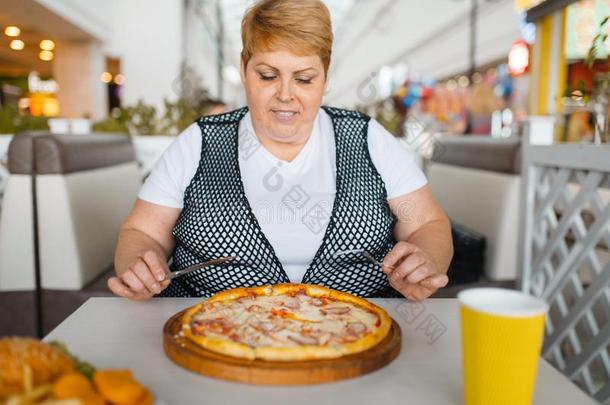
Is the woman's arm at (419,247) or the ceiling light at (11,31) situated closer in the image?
the woman's arm at (419,247)

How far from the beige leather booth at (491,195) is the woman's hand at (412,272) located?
1.27 metres

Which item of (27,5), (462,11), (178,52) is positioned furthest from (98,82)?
(462,11)

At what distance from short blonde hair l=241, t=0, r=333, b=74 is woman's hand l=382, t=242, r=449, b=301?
54cm

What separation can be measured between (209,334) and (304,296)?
0.26 meters

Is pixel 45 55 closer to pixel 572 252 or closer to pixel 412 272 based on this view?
pixel 572 252

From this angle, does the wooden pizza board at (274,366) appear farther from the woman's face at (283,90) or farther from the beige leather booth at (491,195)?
the beige leather booth at (491,195)

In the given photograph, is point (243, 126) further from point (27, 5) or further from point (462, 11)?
point (462, 11)

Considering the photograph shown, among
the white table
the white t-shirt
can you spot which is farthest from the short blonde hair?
the white table

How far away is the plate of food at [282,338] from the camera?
0.73 m

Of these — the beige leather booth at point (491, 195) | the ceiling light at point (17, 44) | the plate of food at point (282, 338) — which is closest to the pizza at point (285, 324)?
the plate of food at point (282, 338)

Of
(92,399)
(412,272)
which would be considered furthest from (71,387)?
(412,272)

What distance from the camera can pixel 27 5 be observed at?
27.4 feet

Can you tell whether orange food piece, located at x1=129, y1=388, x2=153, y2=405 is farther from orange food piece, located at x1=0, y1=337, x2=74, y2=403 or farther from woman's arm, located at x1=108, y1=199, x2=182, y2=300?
woman's arm, located at x1=108, y1=199, x2=182, y2=300

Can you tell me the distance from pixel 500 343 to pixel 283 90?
35.2 inches
